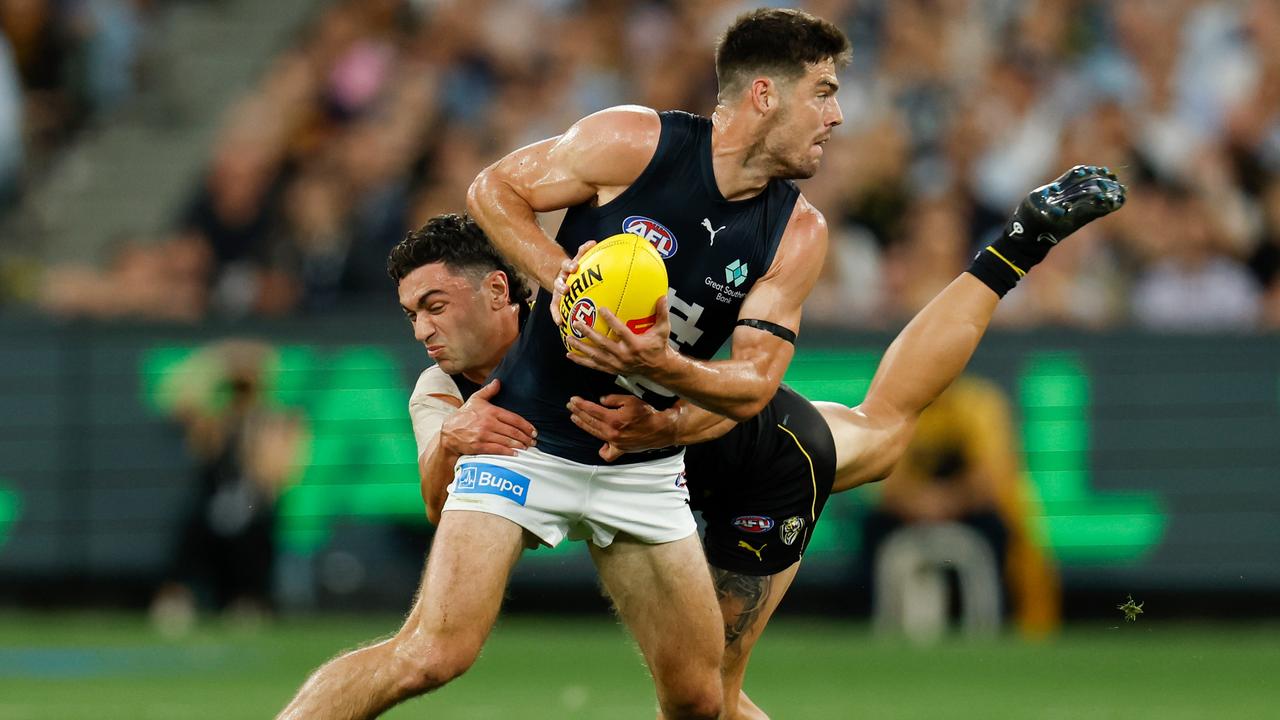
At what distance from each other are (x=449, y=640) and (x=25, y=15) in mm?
12239

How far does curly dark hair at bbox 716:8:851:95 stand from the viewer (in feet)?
22.6

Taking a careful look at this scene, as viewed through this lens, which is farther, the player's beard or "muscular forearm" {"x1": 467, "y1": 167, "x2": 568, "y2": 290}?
the player's beard

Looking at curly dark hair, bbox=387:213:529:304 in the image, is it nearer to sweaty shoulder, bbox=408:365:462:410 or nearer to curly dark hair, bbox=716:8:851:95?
sweaty shoulder, bbox=408:365:462:410

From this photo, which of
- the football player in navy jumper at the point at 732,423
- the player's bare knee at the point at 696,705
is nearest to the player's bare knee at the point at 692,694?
the player's bare knee at the point at 696,705

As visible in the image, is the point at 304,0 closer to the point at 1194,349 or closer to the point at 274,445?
the point at 274,445

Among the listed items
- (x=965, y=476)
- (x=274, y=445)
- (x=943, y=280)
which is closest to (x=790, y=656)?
(x=965, y=476)

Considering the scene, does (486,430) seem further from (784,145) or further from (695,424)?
(784,145)

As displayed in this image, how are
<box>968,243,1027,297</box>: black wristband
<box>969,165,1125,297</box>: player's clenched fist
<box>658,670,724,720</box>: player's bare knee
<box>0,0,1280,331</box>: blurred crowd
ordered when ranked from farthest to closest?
<box>0,0,1280,331</box>: blurred crowd → <box>968,243,1027,297</box>: black wristband → <box>969,165,1125,297</box>: player's clenched fist → <box>658,670,724,720</box>: player's bare knee

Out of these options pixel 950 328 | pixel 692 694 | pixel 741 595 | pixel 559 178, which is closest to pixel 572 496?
pixel 692 694

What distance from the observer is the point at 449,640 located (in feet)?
21.7

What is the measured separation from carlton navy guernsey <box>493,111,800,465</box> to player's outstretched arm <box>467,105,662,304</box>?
56mm

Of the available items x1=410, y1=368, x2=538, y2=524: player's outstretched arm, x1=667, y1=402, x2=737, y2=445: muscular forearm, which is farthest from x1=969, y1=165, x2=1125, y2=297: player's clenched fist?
x1=410, y1=368, x2=538, y2=524: player's outstretched arm

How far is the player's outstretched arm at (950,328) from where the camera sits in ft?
27.2

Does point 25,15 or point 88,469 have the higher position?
point 25,15
